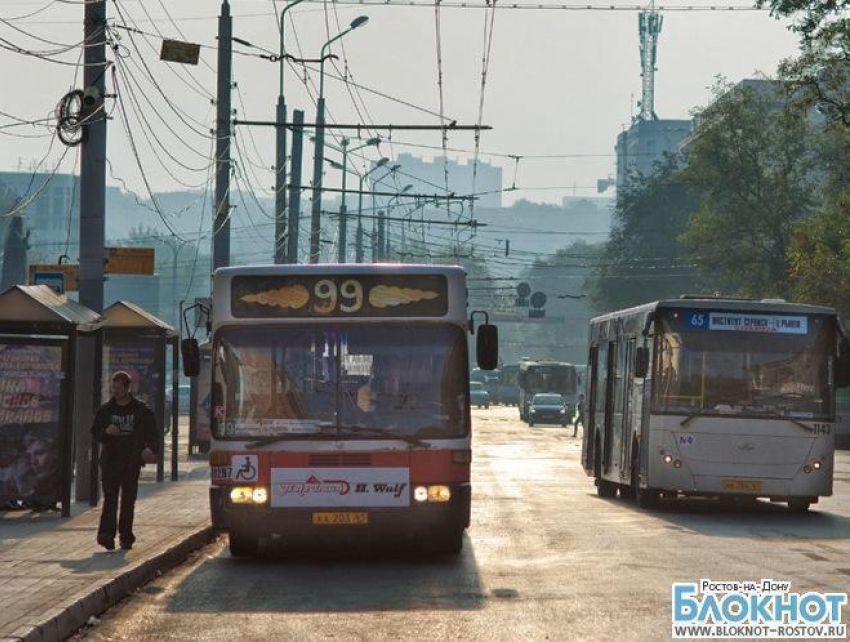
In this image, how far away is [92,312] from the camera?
2359 centimetres

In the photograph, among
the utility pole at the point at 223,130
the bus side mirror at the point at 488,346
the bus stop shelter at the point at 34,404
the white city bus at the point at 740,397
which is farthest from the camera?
the utility pole at the point at 223,130

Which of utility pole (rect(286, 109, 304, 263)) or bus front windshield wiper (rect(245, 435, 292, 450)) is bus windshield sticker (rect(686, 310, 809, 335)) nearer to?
bus front windshield wiper (rect(245, 435, 292, 450))

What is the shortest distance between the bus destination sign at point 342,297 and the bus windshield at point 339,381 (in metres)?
0.15

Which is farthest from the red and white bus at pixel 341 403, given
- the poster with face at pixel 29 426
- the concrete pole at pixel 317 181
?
the concrete pole at pixel 317 181

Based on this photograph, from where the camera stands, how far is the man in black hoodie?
57.4ft

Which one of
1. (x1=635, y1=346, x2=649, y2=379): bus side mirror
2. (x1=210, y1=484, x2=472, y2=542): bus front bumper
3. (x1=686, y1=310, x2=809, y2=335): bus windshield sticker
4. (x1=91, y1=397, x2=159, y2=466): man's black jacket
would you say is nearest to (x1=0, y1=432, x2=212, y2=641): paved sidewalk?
(x1=210, y1=484, x2=472, y2=542): bus front bumper

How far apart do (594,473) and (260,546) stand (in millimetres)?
12353

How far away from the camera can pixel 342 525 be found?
17.2 meters

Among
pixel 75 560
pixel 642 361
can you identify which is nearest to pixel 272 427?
pixel 75 560

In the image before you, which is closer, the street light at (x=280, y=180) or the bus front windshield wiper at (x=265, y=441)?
the bus front windshield wiper at (x=265, y=441)

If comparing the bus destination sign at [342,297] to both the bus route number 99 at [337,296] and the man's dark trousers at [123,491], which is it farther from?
the man's dark trousers at [123,491]

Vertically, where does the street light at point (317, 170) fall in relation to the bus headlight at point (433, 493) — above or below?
above

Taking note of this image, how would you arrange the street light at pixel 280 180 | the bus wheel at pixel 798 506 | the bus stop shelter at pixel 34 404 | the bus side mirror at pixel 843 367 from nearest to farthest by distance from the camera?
the bus stop shelter at pixel 34 404
the bus side mirror at pixel 843 367
the bus wheel at pixel 798 506
the street light at pixel 280 180

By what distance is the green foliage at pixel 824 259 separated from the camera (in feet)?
177
